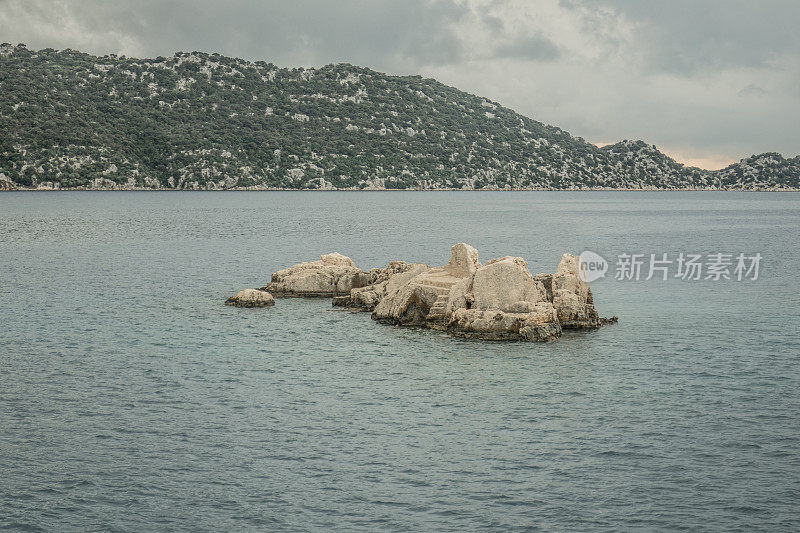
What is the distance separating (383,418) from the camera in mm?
26250

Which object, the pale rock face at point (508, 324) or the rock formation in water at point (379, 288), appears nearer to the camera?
the pale rock face at point (508, 324)

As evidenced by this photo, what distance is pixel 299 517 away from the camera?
18.8 metres

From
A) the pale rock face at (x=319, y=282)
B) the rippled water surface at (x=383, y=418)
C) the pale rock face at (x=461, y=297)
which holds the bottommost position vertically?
the rippled water surface at (x=383, y=418)

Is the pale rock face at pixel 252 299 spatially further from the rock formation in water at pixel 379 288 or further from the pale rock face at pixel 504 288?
the pale rock face at pixel 504 288

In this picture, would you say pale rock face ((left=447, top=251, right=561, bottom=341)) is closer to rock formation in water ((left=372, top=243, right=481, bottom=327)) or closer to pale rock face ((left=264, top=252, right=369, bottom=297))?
rock formation in water ((left=372, top=243, right=481, bottom=327))

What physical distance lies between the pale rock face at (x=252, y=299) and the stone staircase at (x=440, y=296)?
10803 mm

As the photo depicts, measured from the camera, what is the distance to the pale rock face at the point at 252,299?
160 feet

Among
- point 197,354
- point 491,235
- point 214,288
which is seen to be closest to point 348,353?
point 197,354

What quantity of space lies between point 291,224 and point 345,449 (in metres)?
115

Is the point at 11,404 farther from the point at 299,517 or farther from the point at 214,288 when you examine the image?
the point at 214,288

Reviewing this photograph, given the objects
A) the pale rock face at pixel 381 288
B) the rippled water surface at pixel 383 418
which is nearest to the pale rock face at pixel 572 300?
the rippled water surface at pixel 383 418

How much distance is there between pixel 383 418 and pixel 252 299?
24254 millimetres

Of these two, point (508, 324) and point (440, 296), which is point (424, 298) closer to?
point (440, 296)

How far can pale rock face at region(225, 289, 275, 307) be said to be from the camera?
48719 millimetres
